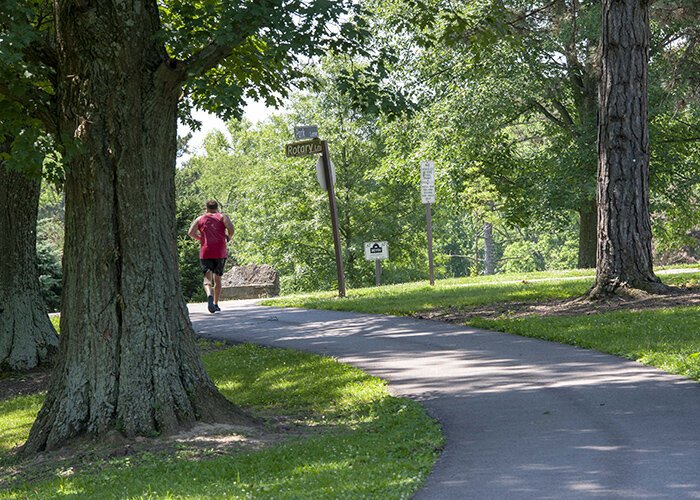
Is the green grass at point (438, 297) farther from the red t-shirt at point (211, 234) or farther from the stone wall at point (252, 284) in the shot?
the stone wall at point (252, 284)

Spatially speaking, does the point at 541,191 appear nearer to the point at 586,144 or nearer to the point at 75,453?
the point at 586,144

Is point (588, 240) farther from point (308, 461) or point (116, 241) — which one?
point (308, 461)

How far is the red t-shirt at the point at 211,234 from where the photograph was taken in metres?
16.5

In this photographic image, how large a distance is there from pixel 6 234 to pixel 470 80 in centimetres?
1771

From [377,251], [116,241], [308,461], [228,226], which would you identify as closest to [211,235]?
[228,226]

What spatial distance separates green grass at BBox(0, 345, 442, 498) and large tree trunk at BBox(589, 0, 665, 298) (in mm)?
5675

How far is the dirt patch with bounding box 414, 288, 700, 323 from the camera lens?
13688 mm

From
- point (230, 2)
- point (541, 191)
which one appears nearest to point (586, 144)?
point (541, 191)

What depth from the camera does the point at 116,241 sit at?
8422 mm

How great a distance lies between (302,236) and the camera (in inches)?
1858

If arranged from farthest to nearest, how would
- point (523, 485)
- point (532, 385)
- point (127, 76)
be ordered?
point (532, 385) → point (127, 76) → point (523, 485)

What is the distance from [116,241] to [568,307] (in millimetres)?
8051

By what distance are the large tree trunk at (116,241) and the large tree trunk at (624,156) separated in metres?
7.98

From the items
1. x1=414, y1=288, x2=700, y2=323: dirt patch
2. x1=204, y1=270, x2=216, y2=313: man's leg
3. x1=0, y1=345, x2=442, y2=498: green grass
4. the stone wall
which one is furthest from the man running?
the stone wall
